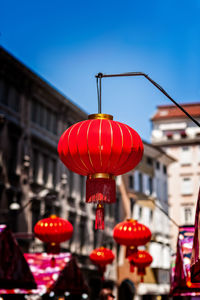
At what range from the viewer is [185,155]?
55000 mm

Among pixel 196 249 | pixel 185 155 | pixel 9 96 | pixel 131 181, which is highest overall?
pixel 185 155

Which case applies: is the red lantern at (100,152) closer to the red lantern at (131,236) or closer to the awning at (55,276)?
the red lantern at (131,236)

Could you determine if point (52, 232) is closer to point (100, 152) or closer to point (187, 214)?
point (100, 152)

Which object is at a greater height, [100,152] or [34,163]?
[34,163]

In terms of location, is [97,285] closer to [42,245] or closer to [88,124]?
[42,245]

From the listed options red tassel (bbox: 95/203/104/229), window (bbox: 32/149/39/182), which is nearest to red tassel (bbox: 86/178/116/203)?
red tassel (bbox: 95/203/104/229)

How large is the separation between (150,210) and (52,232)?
32556 mm

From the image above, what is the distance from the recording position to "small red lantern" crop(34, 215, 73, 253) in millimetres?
13891

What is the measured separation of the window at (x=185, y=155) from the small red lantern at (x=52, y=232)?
41.3 meters

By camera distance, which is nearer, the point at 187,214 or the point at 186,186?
the point at 187,214

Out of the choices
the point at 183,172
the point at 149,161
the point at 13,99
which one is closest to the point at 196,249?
the point at 13,99

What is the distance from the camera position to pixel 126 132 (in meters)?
7.06

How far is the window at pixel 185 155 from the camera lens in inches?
2148

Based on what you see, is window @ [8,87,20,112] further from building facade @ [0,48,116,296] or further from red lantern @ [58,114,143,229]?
red lantern @ [58,114,143,229]
